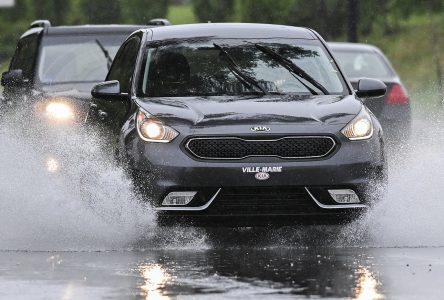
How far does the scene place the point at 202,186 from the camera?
12289 mm

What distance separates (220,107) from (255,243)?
1.04m

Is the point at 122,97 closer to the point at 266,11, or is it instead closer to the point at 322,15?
the point at 266,11

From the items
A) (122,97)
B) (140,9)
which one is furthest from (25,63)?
(140,9)

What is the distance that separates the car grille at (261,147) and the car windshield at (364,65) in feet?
34.0

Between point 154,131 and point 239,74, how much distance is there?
1409mm

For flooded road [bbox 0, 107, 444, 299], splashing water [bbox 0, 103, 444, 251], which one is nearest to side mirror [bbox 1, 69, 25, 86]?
flooded road [bbox 0, 107, 444, 299]

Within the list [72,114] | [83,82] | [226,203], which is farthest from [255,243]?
[83,82]

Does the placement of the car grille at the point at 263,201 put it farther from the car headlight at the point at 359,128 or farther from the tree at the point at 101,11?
the tree at the point at 101,11

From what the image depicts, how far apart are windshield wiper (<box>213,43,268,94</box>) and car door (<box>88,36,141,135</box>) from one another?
29.6 inches

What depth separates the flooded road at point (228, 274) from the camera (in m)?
9.98

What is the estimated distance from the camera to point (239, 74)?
1368 centimetres

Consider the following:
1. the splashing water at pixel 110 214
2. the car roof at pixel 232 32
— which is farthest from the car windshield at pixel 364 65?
the splashing water at pixel 110 214

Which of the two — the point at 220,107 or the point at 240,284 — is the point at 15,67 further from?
the point at 240,284

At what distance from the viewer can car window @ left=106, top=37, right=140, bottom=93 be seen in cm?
1420
